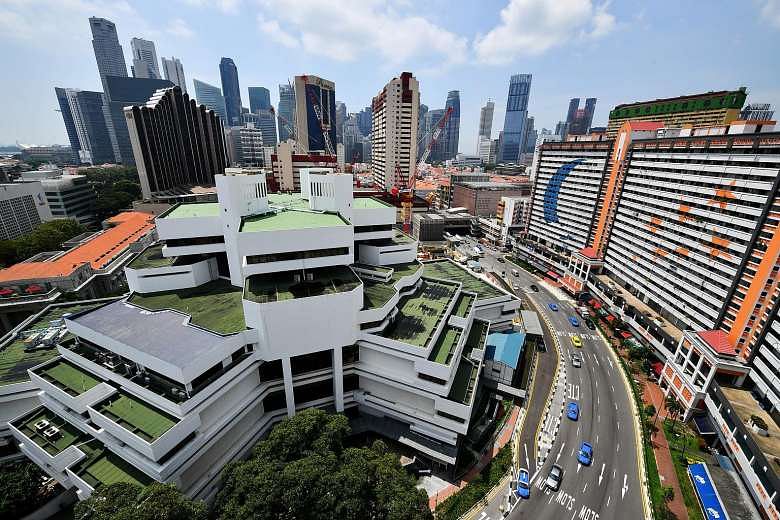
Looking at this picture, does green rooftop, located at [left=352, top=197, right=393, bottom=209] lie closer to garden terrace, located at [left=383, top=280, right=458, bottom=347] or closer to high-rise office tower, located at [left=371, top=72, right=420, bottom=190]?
garden terrace, located at [left=383, top=280, right=458, bottom=347]

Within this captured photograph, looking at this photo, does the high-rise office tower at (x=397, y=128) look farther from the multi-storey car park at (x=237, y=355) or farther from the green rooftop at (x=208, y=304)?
the green rooftop at (x=208, y=304)

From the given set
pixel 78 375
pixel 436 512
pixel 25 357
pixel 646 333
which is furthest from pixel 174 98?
pixel 646 333

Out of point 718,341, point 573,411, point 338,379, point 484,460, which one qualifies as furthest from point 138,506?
point 718,341

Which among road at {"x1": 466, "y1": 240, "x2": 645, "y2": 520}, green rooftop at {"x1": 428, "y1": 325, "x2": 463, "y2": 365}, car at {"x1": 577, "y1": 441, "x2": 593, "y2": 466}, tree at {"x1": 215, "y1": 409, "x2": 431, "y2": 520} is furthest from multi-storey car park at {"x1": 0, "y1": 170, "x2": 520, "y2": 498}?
car at {"x1": 577, "y1": 441, "x2": 593, "y2": 466}

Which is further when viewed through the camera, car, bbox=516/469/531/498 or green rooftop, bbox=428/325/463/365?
green rooftop, bbox=428/325/463/365

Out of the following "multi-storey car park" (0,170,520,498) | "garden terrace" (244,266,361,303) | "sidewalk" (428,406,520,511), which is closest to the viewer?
"multi-storey car park" (0,170,520,498)

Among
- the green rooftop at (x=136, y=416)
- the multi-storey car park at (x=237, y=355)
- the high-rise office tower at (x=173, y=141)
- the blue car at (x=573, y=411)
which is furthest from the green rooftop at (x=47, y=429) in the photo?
the high-rise office tower at (x=173, y=141)
